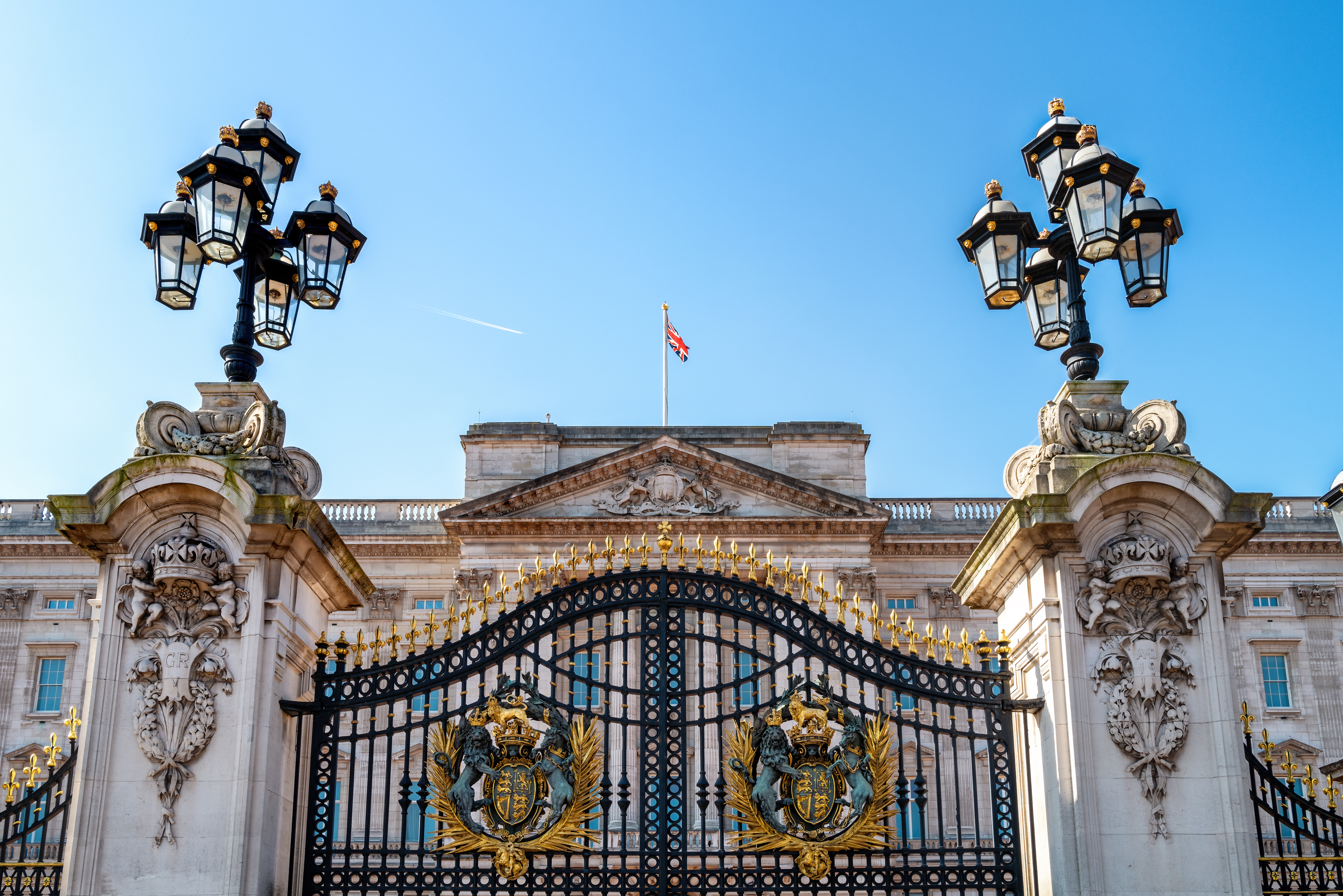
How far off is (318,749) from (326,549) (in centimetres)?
153

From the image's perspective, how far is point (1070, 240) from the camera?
10.6 metres

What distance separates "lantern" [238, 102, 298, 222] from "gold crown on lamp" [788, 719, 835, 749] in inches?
229

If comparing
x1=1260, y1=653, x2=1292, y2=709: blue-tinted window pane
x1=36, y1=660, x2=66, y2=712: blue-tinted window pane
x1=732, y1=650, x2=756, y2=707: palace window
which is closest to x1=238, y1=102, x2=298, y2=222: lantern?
x1=732, y1=650, x2=756, y2=707: palace window

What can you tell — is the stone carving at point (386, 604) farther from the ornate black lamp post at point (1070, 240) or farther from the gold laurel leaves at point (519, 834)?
the ornate black lamp post at point (1070, 240)

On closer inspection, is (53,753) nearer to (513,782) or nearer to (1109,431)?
(513,782)

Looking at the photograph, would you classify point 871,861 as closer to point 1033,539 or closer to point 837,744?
point 837,744

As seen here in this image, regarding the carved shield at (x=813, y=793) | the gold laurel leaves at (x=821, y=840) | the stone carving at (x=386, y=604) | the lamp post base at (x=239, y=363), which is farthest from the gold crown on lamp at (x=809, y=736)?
the stone carving at (x=386, y=604)

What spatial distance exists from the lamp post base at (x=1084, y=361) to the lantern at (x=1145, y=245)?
547mm

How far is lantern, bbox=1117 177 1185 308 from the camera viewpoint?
33.7ft

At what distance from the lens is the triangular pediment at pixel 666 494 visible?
134 feet

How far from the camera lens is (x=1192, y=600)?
9.55 metres

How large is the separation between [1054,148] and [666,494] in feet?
102

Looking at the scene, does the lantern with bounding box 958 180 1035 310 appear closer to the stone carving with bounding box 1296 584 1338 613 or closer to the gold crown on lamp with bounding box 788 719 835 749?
the gold crown on lamp with bounding box 788 719 835 749

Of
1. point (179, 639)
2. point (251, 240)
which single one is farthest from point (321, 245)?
point (179, 639)
